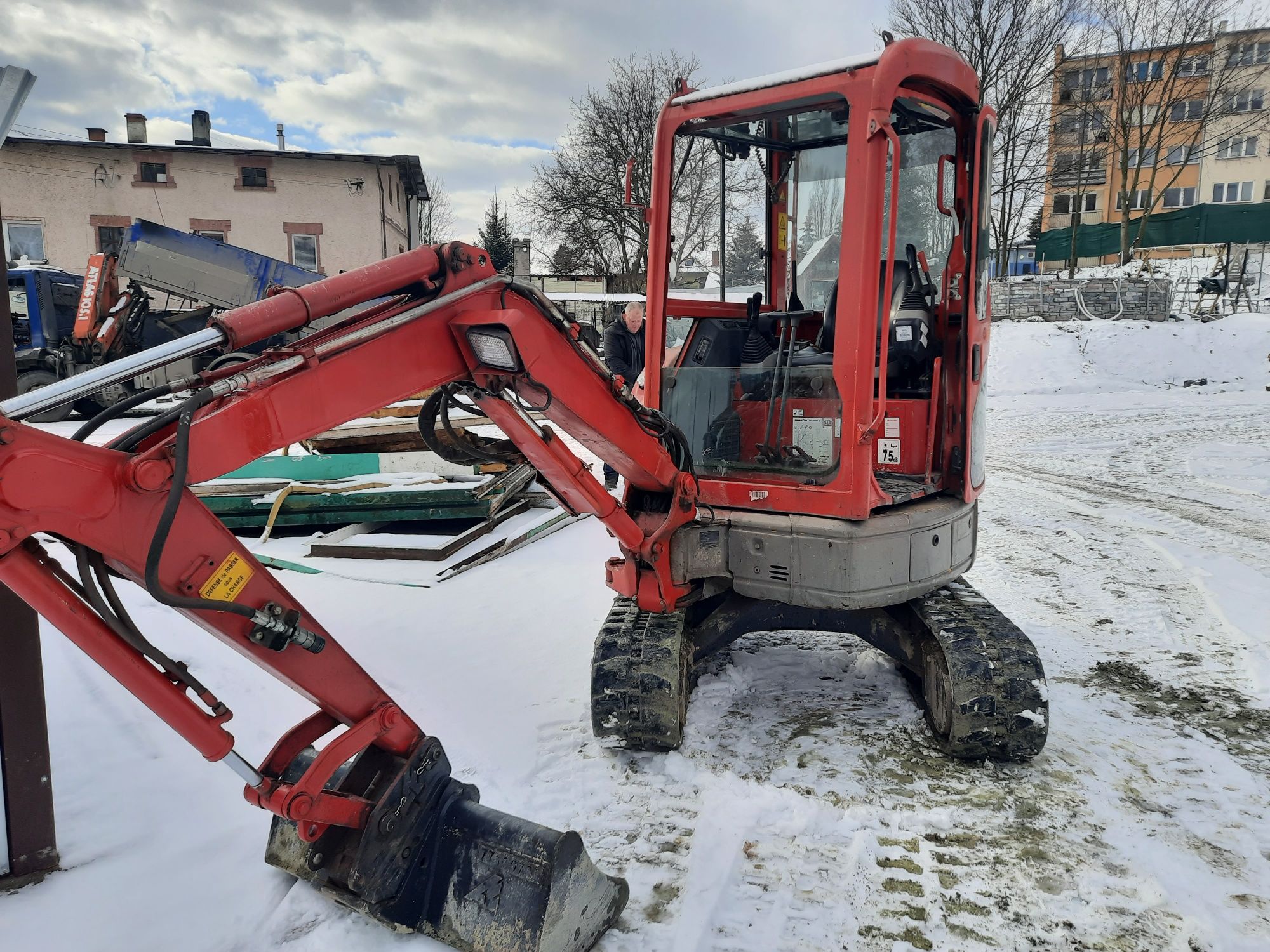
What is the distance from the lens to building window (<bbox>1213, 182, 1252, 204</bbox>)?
3912 cm

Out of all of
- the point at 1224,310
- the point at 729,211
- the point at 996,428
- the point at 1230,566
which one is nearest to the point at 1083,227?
the point at 1224,310

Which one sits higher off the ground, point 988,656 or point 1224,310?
point 1224,310

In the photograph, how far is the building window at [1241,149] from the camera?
38438 mm

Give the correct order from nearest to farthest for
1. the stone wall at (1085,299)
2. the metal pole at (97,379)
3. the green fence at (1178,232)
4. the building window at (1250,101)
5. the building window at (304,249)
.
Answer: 1. the metal pole at (97,379)
2. the stone wall at (1085,299)
3. the green fence at (1178,232)
4. the building window at (304,249)
5. the building window at (1250,101)

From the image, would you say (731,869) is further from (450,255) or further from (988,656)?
(450,255)

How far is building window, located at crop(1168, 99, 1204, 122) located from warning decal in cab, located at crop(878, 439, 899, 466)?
36.7m

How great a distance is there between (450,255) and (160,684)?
149 centimetres

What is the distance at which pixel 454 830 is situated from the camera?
108 inches

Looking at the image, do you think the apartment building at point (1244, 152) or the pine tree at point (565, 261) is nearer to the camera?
the pine tree at point (565, 261)

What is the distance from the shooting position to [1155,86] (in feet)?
106

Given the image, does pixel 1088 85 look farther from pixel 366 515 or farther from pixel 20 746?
pixel 20 746

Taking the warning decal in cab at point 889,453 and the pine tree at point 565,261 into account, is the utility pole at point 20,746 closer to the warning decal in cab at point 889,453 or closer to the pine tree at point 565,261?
the warning decal in cab at point 889,453

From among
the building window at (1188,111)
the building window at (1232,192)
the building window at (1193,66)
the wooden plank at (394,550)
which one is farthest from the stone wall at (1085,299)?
the building window at (1232,192)

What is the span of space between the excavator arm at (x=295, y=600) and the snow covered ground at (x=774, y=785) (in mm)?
256
